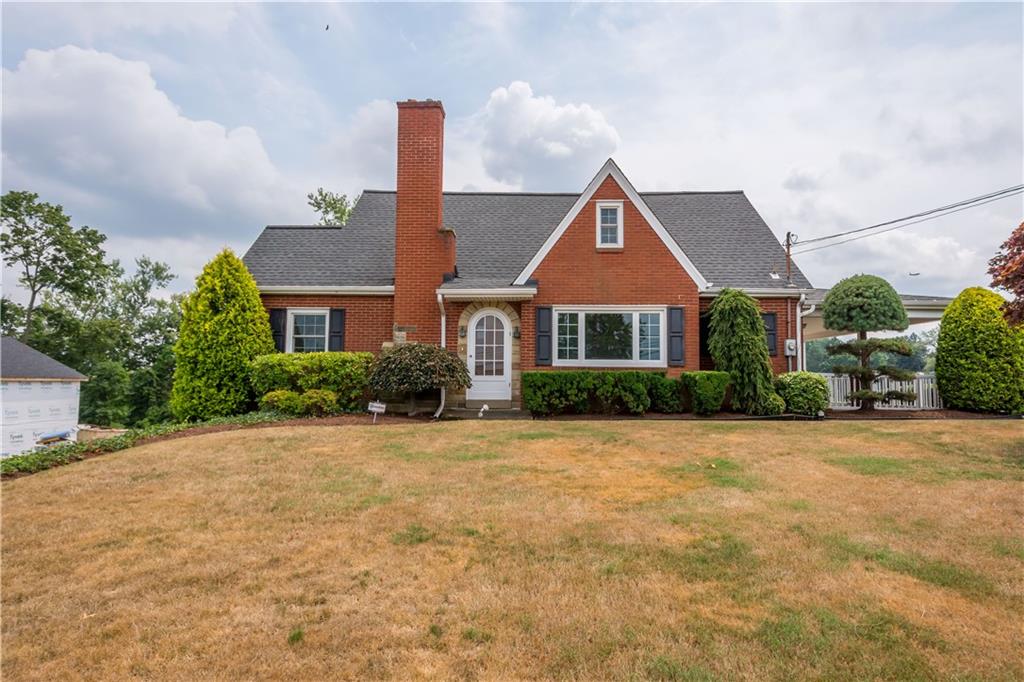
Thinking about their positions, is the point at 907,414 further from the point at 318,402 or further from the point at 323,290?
the point at 323,290

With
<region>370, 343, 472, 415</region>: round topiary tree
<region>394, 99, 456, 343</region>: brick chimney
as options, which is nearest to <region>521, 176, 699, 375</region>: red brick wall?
<region>370, 343, 472, 415</region>: round topiary tree

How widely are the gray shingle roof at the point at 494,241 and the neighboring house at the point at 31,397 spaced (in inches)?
679

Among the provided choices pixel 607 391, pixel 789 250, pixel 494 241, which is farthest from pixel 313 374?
pixel 789 250

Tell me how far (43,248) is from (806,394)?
40.4 meters

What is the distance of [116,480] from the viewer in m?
6.08

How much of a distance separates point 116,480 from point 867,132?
17.7 m

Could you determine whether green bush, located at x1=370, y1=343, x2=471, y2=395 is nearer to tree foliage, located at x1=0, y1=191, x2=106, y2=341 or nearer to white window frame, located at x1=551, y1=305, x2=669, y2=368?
white window frame, located at x1=551, y1=305, x2=669, y2=368

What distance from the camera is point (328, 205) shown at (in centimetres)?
2839

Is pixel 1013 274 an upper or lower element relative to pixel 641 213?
lower

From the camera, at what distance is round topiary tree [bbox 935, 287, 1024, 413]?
11.3 m

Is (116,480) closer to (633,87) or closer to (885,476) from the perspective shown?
(885,476)

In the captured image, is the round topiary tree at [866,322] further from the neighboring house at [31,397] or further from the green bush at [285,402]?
the neighboring house at [31,397]

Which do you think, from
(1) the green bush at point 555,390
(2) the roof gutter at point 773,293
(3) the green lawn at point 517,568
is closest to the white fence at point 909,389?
(2) the roof gutter at point 773,293

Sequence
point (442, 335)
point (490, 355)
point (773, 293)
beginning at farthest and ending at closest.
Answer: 1. point (773, 293)
2. point (442, 335)
3. point (490, 355)
